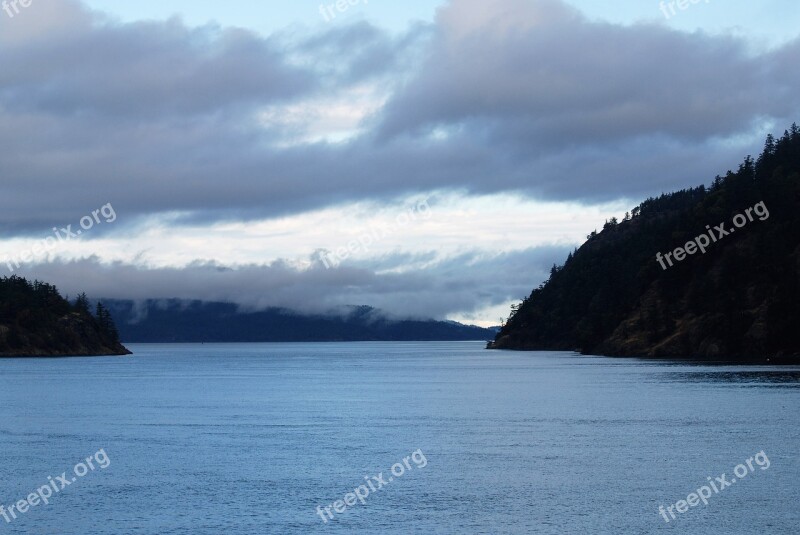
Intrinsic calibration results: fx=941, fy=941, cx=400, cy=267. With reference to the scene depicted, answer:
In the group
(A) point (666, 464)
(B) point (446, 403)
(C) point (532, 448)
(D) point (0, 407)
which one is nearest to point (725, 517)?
(A) point (666, 464)

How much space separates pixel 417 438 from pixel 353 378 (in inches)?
4586

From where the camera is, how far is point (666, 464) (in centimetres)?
6669

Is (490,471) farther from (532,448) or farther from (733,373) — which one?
(733,373)
